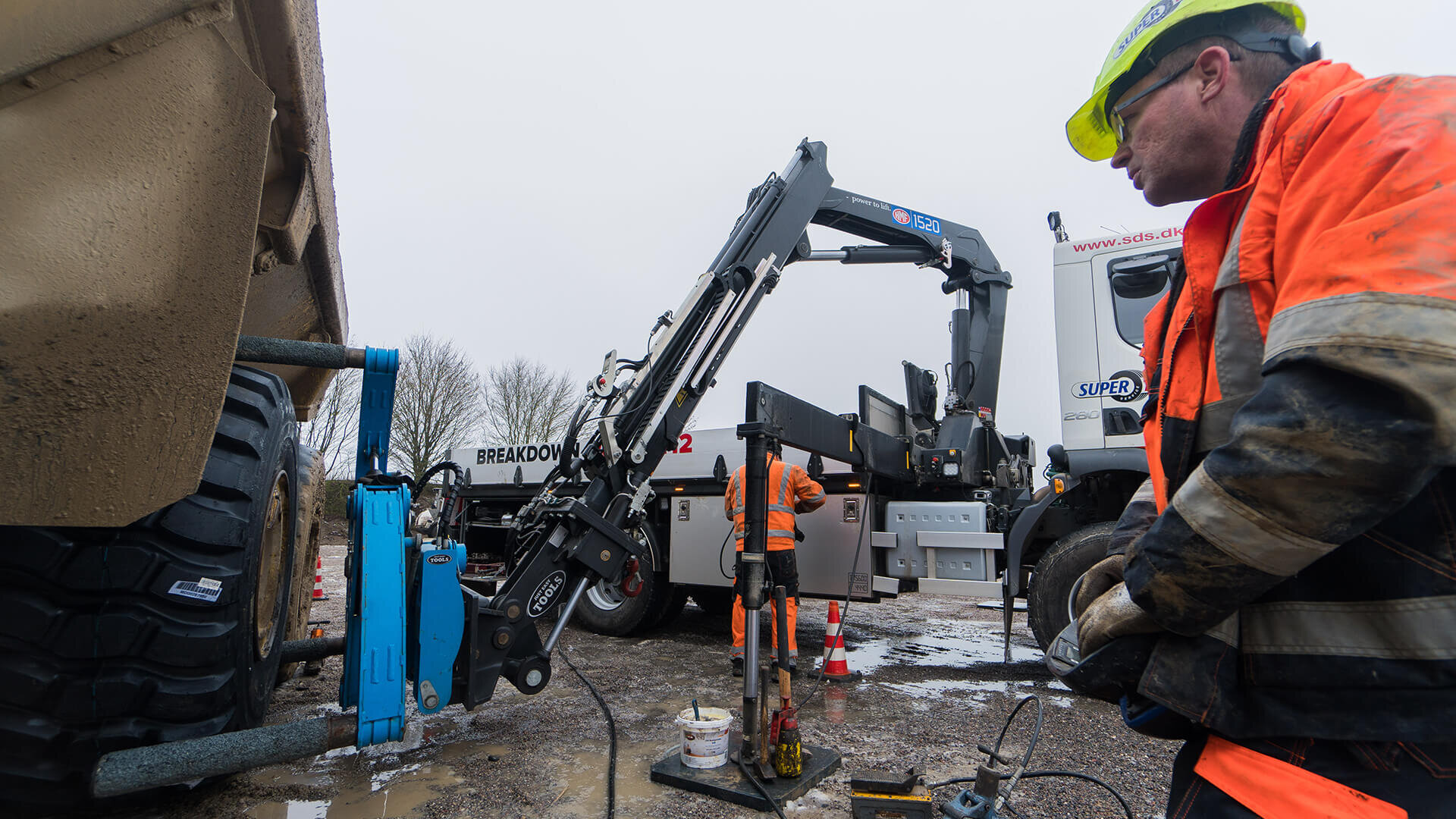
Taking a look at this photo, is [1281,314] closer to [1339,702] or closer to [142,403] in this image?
[1339,702]

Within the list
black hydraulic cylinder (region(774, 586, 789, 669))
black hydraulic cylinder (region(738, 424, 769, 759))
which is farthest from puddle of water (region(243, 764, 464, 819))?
black hydraulic cylinder (region(774, 586, 789, 669))

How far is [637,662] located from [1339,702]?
526 cm

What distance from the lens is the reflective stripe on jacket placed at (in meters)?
0.74

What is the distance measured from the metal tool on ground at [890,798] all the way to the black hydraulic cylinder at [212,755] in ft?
5.65

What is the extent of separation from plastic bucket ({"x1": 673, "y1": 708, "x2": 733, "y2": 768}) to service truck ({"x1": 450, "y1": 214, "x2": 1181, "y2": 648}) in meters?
1.52

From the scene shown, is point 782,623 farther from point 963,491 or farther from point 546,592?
point 963,491

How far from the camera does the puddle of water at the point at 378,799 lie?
2.65m

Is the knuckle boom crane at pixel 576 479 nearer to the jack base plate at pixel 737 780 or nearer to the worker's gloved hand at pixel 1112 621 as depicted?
the jack base plate at pixel 737 780

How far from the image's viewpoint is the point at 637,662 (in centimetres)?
565

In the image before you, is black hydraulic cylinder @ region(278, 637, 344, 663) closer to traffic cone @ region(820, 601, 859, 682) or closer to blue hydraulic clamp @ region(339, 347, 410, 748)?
blue hydraulic clamp @ region(339, 347, 410, 748)

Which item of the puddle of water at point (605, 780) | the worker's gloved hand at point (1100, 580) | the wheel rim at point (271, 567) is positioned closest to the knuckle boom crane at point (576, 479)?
the wheel rim at point (271, 567)

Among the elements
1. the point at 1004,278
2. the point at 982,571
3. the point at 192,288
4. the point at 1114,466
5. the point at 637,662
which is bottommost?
the point at 637,662

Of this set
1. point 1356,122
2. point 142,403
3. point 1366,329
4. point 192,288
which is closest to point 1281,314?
point 1366,329

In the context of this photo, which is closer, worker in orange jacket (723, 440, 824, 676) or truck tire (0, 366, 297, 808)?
truck tire (0, 366, 297, 808)
